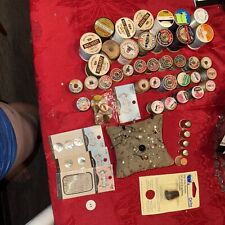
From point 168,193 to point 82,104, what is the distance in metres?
0.34

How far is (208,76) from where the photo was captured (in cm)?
116

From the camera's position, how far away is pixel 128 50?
1.08m

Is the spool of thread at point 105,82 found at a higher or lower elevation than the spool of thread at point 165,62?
lower

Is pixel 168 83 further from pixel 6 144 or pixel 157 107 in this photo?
pixel 6 144

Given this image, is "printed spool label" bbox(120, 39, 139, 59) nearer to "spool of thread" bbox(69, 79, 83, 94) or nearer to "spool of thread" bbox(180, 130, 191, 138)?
"spool of thread" bbox(69, 79, 83, 94)

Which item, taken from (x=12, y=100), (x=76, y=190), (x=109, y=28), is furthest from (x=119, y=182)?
(x=12, y=100)

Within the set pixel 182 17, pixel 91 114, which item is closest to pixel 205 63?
pixel 182 17

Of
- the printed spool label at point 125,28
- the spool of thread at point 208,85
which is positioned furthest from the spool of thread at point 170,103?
the printed spool label at point 125,28

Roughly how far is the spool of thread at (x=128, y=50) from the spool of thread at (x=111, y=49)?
0.04 ft

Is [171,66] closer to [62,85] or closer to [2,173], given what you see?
[62,85]

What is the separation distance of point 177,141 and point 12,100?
29.5 inches

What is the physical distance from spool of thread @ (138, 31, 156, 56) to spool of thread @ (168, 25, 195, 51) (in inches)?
2.5

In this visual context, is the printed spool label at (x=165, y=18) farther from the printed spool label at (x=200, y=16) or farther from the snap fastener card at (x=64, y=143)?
the snap fastener card at (x=64, y=143)

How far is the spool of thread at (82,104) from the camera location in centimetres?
107
